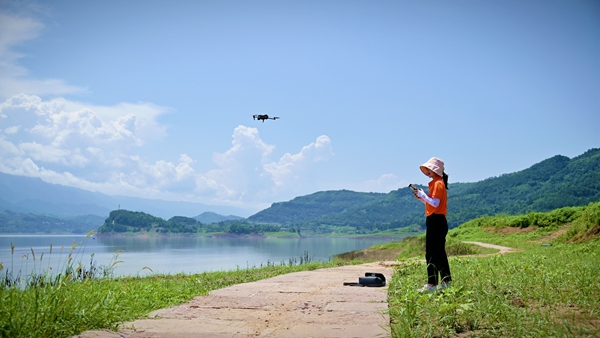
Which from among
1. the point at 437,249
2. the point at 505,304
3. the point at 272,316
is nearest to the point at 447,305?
the point at 505,304

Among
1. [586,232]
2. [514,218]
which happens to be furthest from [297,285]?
[514,218]

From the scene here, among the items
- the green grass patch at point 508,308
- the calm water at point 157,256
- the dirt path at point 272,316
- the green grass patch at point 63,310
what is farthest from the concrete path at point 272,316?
the calm water at point 157,256

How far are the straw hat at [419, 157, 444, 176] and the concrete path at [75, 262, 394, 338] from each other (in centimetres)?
172

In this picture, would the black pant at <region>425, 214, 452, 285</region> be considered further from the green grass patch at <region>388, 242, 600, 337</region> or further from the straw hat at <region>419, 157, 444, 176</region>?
the straw hat at <region>419, 157, 444, 176</region>

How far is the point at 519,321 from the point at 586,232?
1527 cm

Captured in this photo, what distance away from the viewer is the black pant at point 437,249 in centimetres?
627

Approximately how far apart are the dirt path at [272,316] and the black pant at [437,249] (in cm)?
72

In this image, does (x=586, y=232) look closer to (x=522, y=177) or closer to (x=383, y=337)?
(x=383, y=337)

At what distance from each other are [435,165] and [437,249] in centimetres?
109

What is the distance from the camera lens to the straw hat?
21.3 ft

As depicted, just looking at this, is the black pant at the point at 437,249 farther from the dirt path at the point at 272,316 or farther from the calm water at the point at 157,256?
the calm water at the point at 157,256

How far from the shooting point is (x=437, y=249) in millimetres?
6293

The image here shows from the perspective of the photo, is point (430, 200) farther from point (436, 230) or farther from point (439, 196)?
point (436, 230)

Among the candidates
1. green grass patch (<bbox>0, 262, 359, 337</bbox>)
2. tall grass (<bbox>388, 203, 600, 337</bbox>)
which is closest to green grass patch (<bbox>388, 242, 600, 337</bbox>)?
tall grass (<bbox>388, 203, 600, 337</bbox>)
